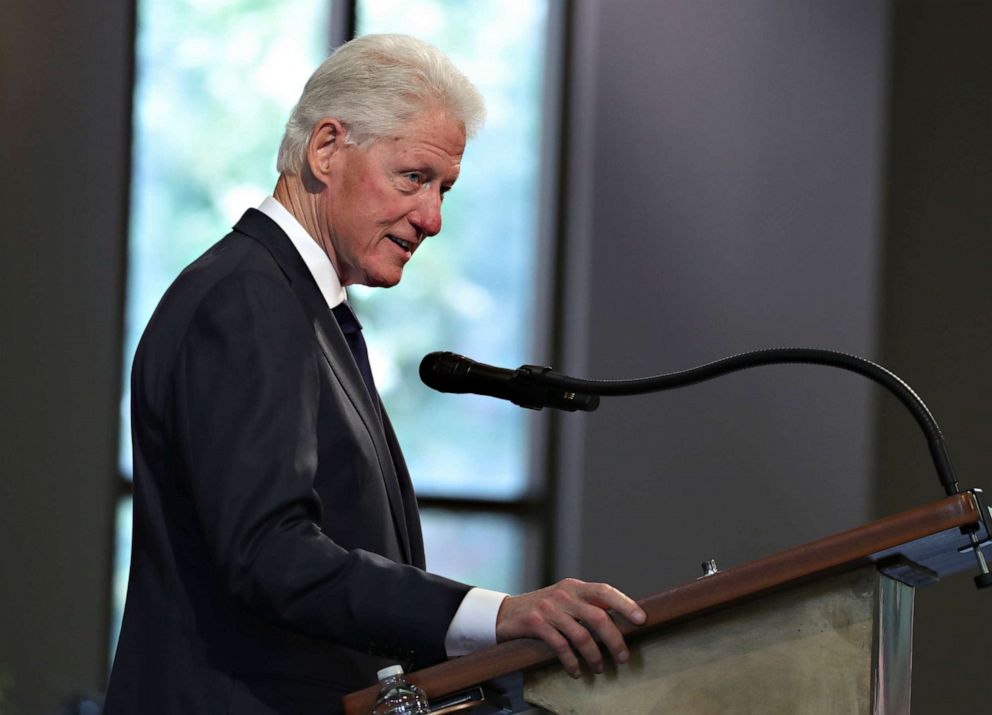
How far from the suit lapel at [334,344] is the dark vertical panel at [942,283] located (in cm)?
298

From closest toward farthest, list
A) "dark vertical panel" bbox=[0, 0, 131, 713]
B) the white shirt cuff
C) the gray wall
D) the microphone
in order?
the white shirt cuff → the microphone → the gray wall → "dark vertical panel" bbox=[0, 0, 131, 713]

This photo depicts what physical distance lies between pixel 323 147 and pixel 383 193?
0.32 feet

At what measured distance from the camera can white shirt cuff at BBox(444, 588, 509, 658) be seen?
1.42m

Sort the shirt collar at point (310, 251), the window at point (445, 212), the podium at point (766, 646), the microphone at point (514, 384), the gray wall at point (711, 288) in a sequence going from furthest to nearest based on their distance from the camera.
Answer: the window at point (445, 212), the gray wall at point (711, 288), the shirt collar at point (310, 251), the microphone at point (514, 384), the podium at point (766, 646)

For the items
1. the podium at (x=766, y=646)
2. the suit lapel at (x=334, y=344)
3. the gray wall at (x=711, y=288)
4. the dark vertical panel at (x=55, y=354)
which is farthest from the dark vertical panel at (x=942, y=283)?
the podium at (x=766, y=646)

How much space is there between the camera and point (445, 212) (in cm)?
490

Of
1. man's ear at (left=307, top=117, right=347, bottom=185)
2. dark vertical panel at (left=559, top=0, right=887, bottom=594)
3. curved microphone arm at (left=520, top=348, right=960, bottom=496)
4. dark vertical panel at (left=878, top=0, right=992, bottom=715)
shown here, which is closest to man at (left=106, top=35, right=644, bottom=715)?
man's ear at (left=307, top=117, right=347, bottom=185)

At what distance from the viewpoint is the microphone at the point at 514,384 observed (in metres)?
1.66

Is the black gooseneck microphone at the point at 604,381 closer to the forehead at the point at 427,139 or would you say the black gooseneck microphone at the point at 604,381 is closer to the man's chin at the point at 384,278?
the man's chin at the point at 384,278

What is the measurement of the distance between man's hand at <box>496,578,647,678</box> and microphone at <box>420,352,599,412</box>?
33cm

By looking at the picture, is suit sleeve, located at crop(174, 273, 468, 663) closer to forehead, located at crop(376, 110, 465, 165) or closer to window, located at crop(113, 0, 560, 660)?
forehead, located at crop(376, 110, 465, 165)

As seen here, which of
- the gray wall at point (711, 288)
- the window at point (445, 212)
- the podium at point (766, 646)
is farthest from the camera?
the window at point (445, 212)

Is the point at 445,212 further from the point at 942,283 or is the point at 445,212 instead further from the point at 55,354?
the point at 942,283

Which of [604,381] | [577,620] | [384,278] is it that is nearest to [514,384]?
[604,381]
